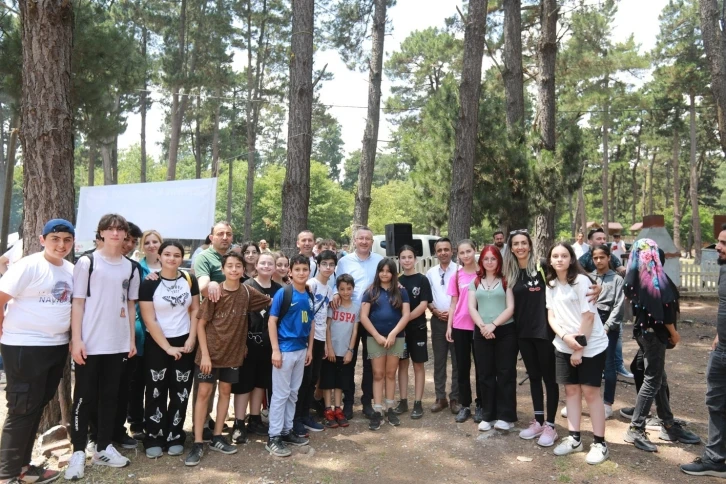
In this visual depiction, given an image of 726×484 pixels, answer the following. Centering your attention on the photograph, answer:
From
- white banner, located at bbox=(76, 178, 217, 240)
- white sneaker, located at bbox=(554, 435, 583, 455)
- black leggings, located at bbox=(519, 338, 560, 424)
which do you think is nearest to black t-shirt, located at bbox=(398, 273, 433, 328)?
black leggings, located at bbox=(519, 338, 560, 424)

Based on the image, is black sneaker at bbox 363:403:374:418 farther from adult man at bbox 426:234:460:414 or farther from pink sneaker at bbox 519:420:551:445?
pink sneaker at bbox 519:420:551:445

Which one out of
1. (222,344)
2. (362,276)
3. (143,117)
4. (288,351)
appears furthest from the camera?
(143,117)

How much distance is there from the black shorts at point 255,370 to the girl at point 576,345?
239cm

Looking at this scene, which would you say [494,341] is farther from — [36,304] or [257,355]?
[36,304]

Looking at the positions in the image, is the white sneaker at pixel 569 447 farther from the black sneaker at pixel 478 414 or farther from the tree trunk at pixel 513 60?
the tree trunk at pixel 513 60

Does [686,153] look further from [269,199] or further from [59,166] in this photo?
[59,166]

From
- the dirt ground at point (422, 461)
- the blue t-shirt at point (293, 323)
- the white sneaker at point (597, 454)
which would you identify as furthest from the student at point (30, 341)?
the white sneaker at point (597, 454)

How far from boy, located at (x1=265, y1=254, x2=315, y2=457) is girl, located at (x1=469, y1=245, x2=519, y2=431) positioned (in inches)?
60.0

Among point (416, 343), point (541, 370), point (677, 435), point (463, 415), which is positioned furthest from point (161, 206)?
point (677, 435)

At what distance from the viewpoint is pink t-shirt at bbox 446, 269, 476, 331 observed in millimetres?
4559

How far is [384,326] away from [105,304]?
2.32m

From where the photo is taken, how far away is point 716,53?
737 cm

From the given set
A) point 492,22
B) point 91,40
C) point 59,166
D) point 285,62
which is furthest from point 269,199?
point 59,166

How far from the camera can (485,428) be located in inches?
171
